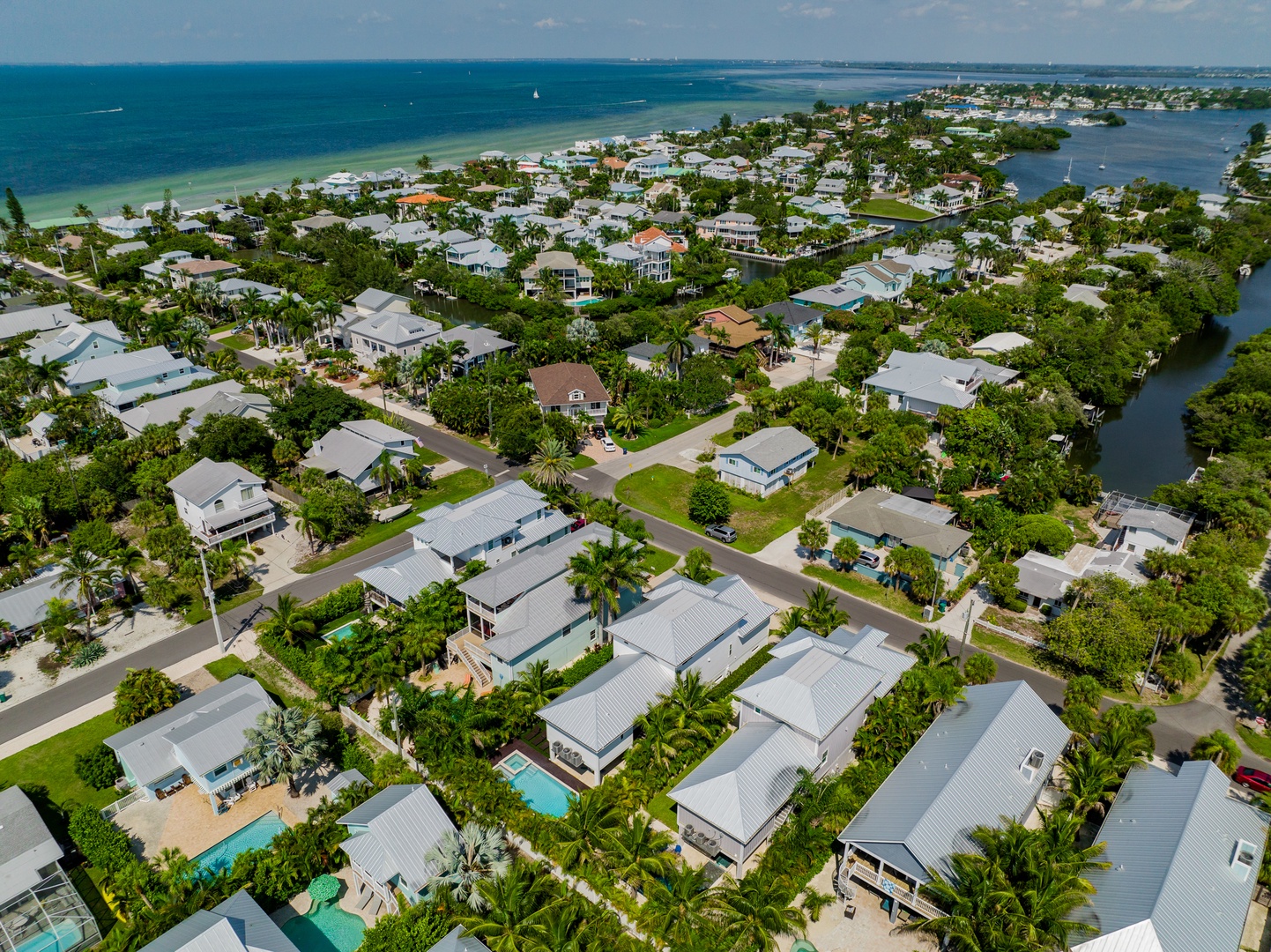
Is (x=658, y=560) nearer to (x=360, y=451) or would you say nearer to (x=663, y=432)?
(x=663, y=432)

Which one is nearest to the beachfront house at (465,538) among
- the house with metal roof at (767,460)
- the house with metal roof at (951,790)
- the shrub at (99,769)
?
the shrub at (99,769)

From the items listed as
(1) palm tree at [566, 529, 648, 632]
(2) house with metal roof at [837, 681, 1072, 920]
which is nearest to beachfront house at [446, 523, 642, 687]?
(1) palm tree at [566, 529, 648, 632]

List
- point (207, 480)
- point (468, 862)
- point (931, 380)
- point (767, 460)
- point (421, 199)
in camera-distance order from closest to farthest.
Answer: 1. point (468, 862)
2. point (207, 480)
3. point (767, 460)
4. point (931, 380)
5. point (421, 199)

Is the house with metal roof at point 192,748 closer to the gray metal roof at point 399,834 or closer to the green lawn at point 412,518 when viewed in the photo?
the gray metal roof at point 399,834

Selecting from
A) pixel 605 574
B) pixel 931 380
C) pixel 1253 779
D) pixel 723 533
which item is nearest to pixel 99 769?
pixel 605 574

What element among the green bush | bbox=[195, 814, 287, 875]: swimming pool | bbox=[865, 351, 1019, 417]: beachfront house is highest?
bbox=[865, 351, 1019, 417]: beachfront house

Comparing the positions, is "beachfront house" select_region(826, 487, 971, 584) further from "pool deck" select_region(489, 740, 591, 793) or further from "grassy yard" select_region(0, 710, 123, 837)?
"grassy yard" select_region(0, 710, 123, 837)

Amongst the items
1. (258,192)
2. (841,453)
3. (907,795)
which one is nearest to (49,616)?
(907,795)
